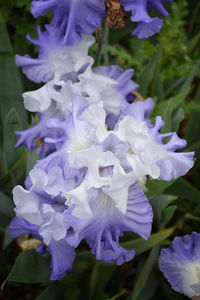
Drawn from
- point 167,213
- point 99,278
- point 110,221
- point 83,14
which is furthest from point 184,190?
point 83,14

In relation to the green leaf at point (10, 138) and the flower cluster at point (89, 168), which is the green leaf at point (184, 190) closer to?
the flower cluster at point (89, 168)

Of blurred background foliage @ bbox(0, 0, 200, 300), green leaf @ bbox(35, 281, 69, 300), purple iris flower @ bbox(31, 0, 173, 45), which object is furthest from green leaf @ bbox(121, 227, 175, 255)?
purple iris flower @ bbox(31, 0, 173, 45)

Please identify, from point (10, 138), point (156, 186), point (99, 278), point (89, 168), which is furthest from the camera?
point (99, 278)

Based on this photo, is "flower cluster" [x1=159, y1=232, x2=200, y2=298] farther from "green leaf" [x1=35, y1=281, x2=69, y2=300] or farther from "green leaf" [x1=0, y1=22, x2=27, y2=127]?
"green leaf" [x1=0, y1=22, x2=27, y2=127]

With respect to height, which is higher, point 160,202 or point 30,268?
point 160,202

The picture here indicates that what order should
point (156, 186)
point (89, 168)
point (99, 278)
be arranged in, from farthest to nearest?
1. point (99, 278)
2. point (156, 186)
3. point (89, 168)

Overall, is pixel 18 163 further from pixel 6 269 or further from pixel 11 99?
pixel 6 269

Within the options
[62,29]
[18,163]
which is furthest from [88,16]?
[18,163]

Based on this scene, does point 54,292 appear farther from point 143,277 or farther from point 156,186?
point 156,186
